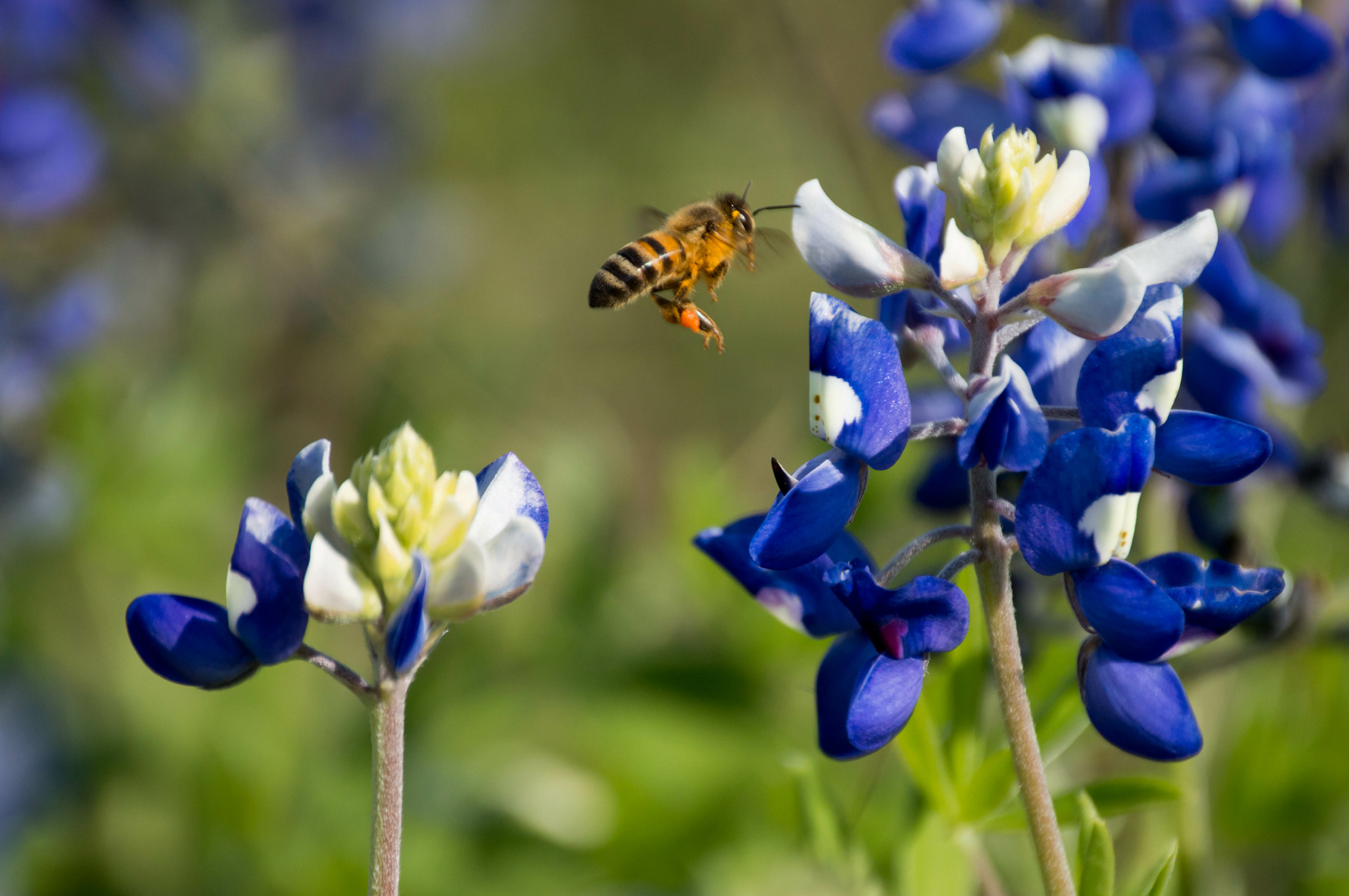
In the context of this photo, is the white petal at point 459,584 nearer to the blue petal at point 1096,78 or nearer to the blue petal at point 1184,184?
the blue petal at point 1096,78

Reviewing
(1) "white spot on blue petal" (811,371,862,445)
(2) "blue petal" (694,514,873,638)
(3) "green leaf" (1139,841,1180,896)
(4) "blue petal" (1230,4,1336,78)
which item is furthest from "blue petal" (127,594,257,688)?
(4) "blue petal" (1230,4,1336,78)

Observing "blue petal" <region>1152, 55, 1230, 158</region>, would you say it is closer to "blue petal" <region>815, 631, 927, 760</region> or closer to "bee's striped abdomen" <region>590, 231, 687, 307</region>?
"bee's striped abdomen" <region>590, 231, 687, 307</region>

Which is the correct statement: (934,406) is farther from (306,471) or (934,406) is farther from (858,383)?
(306,471)

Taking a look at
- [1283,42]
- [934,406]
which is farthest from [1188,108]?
[934,406]

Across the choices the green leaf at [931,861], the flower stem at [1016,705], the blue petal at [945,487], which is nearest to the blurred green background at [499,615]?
the green leaf at [931,861]

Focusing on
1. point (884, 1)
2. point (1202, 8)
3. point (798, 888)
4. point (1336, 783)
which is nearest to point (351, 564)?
point (798, 888)

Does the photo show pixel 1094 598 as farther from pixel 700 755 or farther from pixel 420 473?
pixel 700 755
